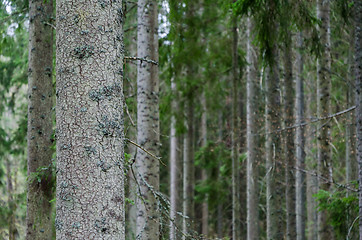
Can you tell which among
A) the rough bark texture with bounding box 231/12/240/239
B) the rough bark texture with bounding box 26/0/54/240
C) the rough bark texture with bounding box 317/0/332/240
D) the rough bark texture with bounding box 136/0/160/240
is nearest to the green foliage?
the rough bark texture with bounding box 317/0/332/240

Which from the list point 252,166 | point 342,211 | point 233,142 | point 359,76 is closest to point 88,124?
point 359,76

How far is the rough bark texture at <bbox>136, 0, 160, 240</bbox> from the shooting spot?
19.8 ft

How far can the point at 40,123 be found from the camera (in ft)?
17.9

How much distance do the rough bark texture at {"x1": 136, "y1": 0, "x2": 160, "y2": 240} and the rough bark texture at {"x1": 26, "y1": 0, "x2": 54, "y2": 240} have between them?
1329 mm

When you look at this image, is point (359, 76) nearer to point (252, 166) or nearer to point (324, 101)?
point (324, 101)

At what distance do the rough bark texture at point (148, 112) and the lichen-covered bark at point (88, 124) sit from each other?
3523 mm

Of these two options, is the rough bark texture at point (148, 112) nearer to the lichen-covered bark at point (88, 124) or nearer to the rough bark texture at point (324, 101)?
the lichen-covered bark at point (88, 124)

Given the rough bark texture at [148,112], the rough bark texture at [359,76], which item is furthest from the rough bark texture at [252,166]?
the rough bark texture at [148,112]

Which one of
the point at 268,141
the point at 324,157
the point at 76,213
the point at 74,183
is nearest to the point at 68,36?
the point at 74,183

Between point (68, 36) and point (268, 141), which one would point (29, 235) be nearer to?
point (68, 36)

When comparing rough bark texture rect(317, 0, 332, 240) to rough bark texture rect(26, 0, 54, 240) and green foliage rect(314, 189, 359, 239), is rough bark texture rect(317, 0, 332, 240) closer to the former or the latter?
green foliage rect(314, 189, 359, 239)

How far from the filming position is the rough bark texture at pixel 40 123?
535 cm

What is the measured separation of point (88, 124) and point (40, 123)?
3.34 metres

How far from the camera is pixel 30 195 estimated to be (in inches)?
211
